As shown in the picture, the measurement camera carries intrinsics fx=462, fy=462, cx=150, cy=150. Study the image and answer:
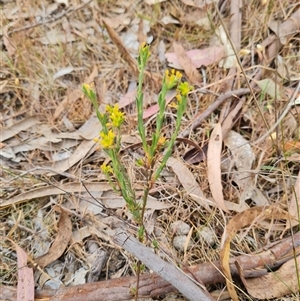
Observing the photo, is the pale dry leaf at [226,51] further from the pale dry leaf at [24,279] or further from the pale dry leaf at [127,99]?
the pale dry leaf at [24,279]

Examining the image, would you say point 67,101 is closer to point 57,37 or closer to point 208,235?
point 57,37

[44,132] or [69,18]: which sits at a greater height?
[69,18]

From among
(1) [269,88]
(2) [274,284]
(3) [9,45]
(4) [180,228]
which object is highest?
(3) [9,45]

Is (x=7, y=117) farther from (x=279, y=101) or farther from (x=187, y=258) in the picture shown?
(x=279, y=101)

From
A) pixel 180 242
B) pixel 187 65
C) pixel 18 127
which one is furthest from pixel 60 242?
pixel 187 65

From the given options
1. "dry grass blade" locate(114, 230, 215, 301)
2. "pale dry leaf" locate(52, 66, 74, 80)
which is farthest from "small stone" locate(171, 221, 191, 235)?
"pale dry leaf" locate(52, 66, 74, 80)

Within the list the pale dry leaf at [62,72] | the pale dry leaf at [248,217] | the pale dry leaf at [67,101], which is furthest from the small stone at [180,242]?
the pale dry leaf at [62,72]

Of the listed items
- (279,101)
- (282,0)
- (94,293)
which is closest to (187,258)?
(94,293)
